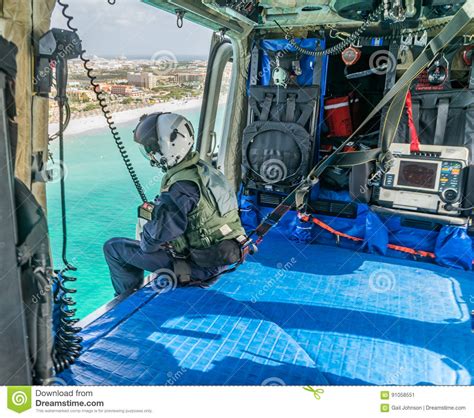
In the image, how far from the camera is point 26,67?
137 cm

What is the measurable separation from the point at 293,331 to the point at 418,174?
5.32 ft

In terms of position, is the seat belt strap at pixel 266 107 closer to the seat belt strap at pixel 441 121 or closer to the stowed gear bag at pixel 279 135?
the stowed gear bag at pixel 279 135

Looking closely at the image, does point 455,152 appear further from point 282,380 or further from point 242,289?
point 282,380

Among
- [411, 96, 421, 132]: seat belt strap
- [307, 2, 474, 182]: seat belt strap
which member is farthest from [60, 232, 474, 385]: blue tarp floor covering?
[307, 2, 474, 182]: seat belt strap

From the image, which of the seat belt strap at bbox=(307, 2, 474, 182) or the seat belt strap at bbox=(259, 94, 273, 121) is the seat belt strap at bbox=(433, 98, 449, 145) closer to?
the seat belt strap at bbox=(259, 94, 273, 121)

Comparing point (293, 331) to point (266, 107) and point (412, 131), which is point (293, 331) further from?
point (266, 107)

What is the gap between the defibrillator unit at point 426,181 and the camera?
302 centimetres

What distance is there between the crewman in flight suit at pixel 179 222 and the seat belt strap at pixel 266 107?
151 cm

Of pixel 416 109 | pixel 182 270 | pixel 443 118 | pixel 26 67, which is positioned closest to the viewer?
pixel 26 67

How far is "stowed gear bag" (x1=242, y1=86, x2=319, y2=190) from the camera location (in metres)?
3.96

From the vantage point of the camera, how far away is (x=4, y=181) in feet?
3.72

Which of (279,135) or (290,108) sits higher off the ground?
(290,108)

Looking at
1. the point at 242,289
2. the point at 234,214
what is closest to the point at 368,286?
the point at 242,289

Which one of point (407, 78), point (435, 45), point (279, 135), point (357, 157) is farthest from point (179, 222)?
point (279, 135)
